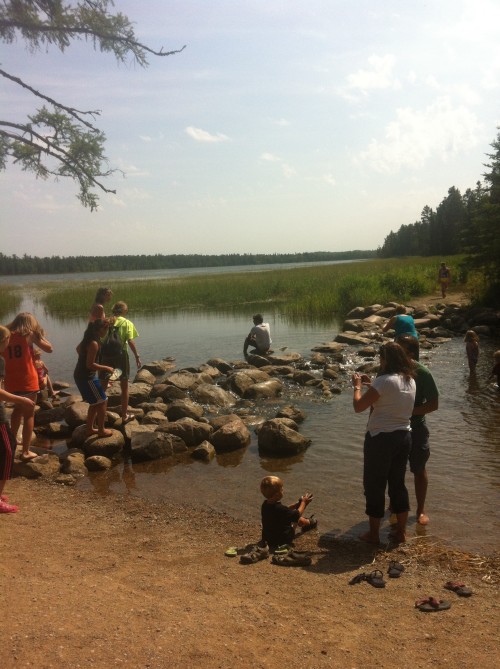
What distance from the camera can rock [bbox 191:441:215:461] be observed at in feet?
26.8

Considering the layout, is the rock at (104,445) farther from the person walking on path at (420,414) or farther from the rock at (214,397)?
the person walking on path at (420,414)

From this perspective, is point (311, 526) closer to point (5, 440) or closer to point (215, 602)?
point (215, 602)

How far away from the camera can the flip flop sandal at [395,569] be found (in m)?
Answer: 4.57

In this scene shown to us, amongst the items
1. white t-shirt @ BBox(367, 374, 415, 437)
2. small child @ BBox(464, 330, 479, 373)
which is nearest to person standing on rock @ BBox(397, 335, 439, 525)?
white t-shirt @ BBox(367, 374, 415, 437)

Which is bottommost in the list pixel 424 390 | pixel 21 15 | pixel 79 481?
pixel 79 481

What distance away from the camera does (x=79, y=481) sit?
288 inches

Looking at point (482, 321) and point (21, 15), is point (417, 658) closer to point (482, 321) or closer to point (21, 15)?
point (21, 15)

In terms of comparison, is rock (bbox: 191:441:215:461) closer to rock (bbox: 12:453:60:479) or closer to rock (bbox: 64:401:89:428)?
rock (bbox: 12:453:60:479)

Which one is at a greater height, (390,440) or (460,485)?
(390,440)

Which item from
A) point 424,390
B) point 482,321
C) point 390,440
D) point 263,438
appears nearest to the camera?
point 390,440

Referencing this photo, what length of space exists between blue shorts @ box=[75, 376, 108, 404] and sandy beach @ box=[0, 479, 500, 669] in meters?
2.30

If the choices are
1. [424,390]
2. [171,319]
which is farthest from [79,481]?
[171,319]

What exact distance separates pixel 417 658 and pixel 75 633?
209 cm

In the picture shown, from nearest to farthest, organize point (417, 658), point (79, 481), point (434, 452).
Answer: point (417, 658)
point (79, 481)
point (434, 452)
